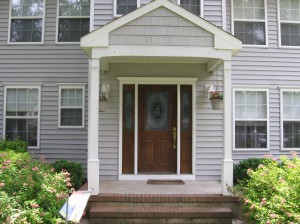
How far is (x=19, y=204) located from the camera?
3.86 metres

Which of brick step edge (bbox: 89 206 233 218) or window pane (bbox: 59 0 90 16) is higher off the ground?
window pane (bbox: 59 0 90 16)

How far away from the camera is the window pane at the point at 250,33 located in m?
8.36

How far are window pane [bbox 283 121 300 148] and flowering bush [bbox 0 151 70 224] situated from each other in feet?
19.4

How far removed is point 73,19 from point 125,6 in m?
1.63

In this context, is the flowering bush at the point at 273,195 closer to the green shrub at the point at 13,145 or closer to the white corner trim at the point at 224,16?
the white corner trim at the point at 224,16

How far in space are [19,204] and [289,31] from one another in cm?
769

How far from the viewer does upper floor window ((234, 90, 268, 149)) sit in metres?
8.21

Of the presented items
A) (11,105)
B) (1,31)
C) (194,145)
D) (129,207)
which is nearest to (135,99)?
(194,145)

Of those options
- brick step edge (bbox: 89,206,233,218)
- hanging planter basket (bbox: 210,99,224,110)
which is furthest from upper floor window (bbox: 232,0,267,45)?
brick step edge (bbox: 89,206,233,218)

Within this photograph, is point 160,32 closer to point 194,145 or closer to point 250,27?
point 194,145

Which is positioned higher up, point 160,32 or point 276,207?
point 160,32

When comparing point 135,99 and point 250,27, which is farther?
point 250,27

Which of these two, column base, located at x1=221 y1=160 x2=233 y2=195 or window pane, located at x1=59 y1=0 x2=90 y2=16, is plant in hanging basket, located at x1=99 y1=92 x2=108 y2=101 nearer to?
window pane, located at x1=59 y1=0 x2=90 y2=16

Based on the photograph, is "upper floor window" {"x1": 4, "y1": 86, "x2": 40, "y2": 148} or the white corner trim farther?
"upper floor window" {"x1": 4, "y1": 86, "x2": 40, "y2": 148}
